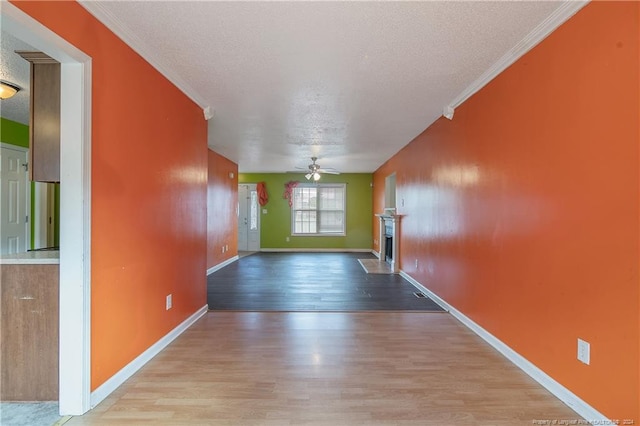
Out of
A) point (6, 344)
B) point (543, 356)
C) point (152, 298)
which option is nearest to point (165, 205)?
A: point (152, 298)

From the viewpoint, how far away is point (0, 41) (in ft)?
7.38

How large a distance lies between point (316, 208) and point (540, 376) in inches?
302

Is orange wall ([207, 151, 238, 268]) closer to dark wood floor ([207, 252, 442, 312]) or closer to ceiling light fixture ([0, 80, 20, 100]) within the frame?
dark wood floor ([207, 252, 442, 312])

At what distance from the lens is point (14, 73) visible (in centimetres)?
277

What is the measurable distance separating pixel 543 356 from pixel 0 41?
4280mm

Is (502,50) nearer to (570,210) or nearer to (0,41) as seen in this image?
(570,210)

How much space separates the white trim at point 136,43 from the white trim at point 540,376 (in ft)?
11.4

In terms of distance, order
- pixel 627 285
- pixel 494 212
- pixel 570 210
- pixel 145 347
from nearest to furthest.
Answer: pixel 627 285 → pixel 570 210 → pixel 145 347 → pixel 494 212

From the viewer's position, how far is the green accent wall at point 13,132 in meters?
4.15

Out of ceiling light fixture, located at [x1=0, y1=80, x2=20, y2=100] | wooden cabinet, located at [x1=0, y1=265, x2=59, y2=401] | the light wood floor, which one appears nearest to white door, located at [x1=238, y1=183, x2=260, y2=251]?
the light wood floor

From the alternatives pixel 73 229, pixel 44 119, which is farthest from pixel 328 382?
pixel 44 119

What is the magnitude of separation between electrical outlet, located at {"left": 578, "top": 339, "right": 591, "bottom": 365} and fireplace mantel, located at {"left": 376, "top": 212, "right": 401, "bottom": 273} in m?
4.29

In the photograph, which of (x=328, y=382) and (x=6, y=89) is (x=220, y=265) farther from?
(x=328, y=382)

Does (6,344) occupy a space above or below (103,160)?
below
